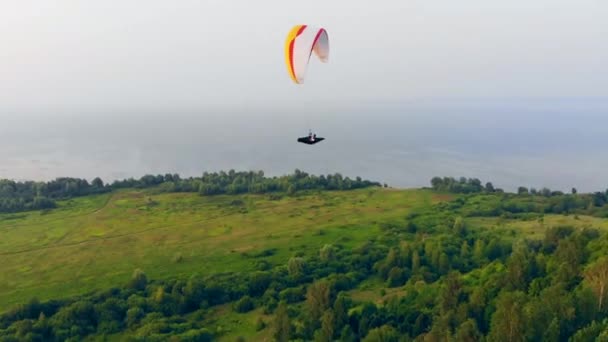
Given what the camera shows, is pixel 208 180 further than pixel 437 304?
Yes

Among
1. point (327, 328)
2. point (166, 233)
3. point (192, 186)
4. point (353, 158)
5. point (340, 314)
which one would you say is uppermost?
point (353, 158)

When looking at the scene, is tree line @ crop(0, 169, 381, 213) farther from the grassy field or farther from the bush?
the bush

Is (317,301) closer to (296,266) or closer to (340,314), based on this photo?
(340,314)

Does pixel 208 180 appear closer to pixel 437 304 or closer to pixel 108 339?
pixel 108 339

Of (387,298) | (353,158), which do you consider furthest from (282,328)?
(353,158)

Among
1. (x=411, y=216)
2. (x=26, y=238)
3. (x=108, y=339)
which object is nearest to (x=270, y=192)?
(x=411, y=216)

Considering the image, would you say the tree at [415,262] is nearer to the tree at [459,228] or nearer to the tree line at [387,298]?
the tree line at [387,298]
